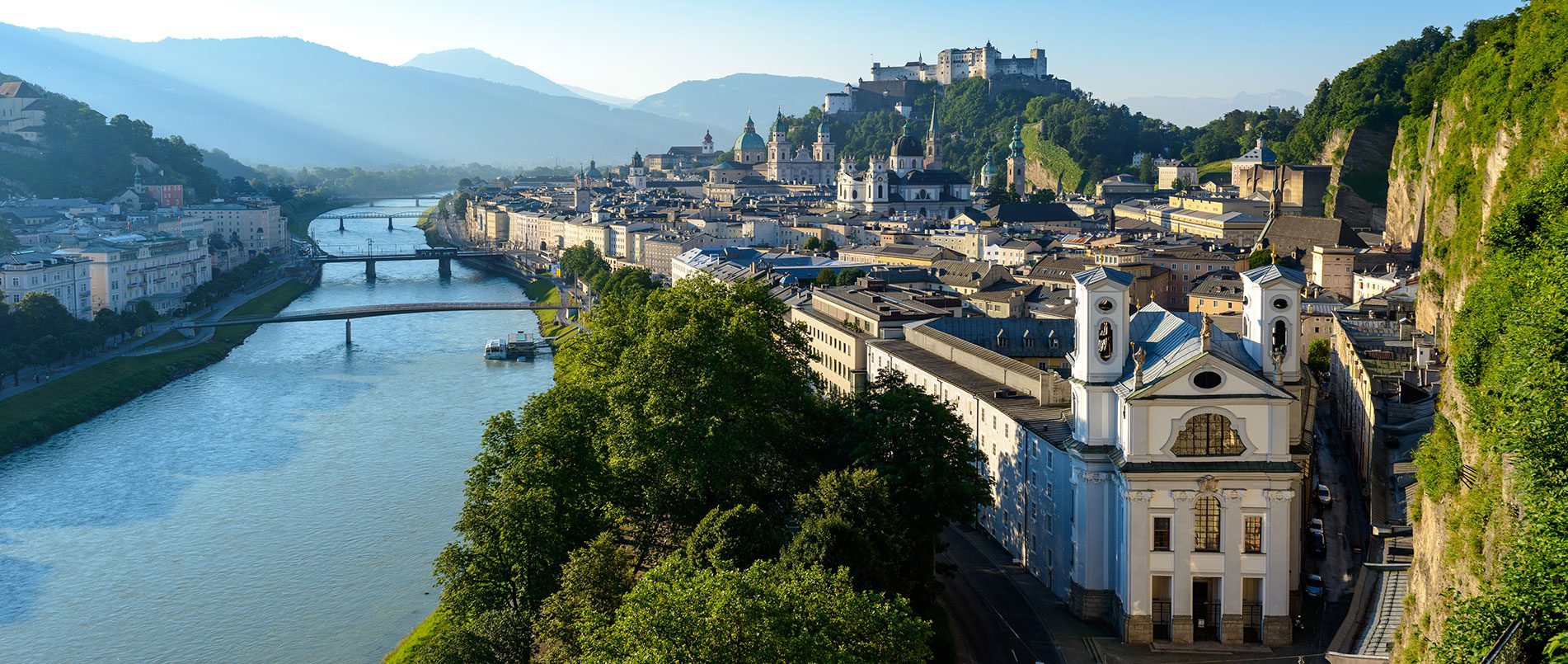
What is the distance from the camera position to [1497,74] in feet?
59.2

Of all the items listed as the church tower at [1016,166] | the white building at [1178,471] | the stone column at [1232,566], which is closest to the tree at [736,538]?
the white building at [1178,471]

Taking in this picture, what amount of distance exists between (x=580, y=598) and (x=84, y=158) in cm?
7332

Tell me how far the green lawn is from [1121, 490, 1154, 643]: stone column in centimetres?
732

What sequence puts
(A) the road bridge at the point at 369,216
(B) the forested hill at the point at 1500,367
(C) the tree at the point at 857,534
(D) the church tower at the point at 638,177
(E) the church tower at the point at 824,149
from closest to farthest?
(B) the forested hill at the point at 1500,367, (C) the tree at the point at 857,534, (E) the church tower at the point at 824,149, (A) the road bridge at the point at 369,216, (D) the church tower at the point at 638,177

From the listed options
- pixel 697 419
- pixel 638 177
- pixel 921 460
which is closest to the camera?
pixel 921 460

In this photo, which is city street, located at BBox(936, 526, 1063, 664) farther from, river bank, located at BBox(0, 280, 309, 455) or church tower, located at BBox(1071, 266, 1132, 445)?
river bank, located at BBox(0, 280, 309, 455)

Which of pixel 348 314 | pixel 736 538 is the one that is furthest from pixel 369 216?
pixel 736 538

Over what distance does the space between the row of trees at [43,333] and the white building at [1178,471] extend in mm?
26066

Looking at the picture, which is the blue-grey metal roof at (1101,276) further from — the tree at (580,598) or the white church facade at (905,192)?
the white church facade at (905,192)

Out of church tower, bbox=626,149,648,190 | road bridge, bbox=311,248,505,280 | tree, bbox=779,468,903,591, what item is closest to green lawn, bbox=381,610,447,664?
tree, bbox=779,468,903,591

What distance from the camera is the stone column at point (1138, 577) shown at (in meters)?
15.0

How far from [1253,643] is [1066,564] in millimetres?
2160

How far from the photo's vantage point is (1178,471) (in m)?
14.9

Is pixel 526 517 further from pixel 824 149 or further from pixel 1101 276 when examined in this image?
pixel 824 149
